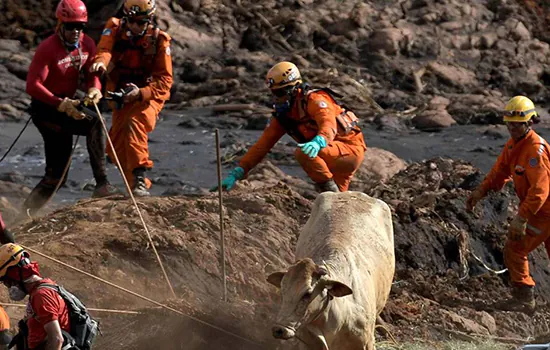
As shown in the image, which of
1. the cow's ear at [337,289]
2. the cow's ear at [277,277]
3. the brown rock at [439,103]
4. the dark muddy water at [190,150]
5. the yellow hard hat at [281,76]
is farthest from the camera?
the brown rock at [439,103]

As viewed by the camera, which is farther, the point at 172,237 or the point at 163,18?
the point at 163,18

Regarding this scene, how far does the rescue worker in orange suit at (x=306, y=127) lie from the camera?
501 inches

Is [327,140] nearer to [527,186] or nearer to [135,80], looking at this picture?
[527,186]

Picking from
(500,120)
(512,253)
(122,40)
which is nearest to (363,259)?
(512,253)

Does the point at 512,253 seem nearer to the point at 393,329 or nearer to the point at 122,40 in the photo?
the point at 393,329

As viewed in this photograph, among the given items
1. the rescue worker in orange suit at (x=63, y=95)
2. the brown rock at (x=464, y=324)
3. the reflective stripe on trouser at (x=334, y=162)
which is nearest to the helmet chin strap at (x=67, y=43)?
the rescue worker in orange suit at (x=63, y=95)

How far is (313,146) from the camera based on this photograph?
1207 centimetres

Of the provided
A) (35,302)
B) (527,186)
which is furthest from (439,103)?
(35,302)

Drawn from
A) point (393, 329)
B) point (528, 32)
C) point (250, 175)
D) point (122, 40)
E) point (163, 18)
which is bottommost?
point (528, 32)

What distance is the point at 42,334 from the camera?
841 cm

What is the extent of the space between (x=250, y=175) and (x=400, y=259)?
2.98 metres

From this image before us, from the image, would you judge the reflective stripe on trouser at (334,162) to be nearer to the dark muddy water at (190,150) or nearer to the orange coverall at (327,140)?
the orange coverall at (327,140)

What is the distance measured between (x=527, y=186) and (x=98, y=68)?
4537 mm

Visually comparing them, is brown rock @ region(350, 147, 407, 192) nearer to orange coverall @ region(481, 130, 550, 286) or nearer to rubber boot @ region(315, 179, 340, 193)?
orange coverall @ region(481, 130, 550, 286)
